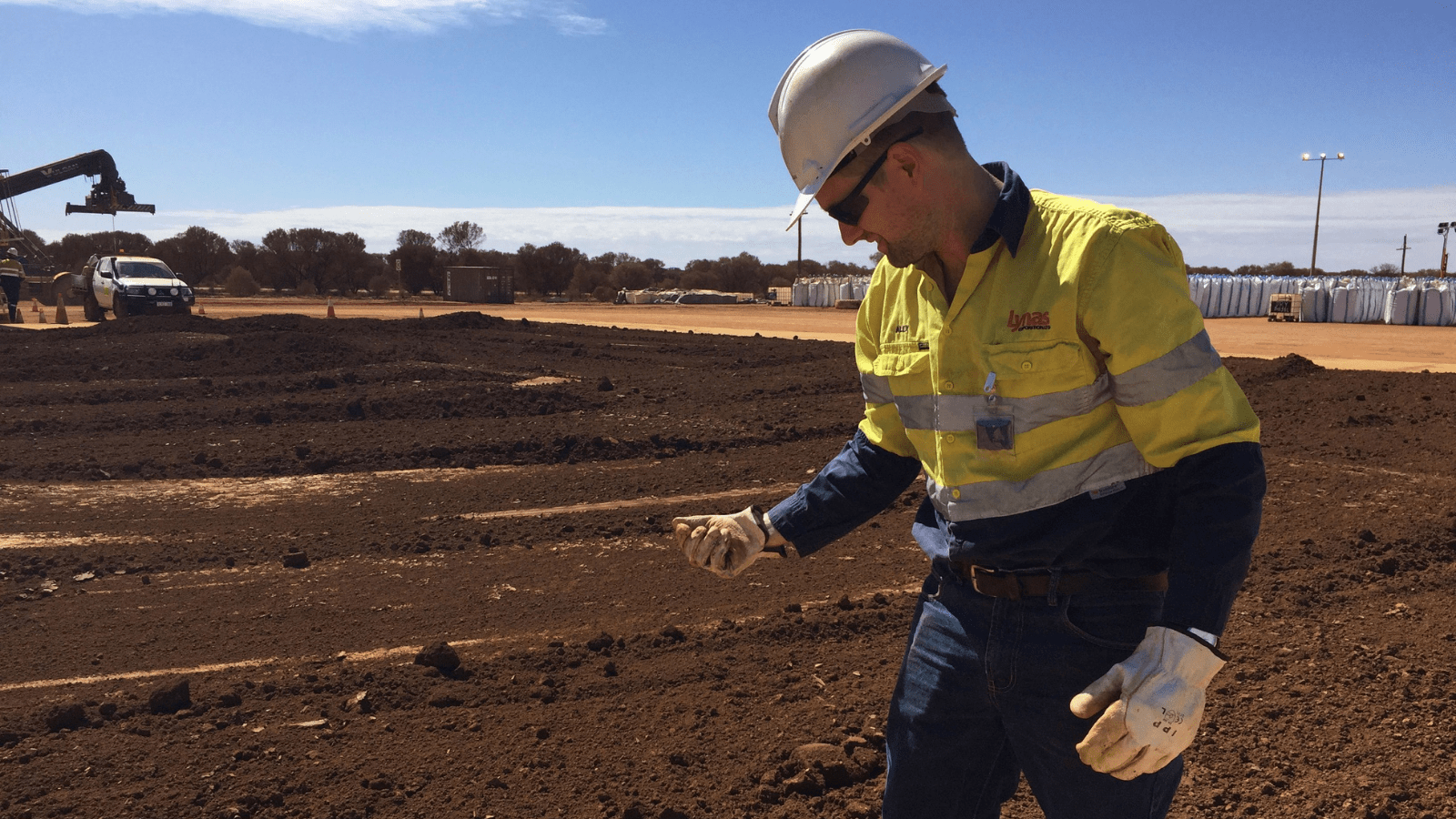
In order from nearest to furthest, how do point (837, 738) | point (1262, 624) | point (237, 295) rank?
point (837, 738) < point (1262, 624) < point (237, 295)

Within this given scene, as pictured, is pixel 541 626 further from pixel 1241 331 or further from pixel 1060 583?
pixel 1241 331

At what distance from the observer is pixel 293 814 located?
3277 mm

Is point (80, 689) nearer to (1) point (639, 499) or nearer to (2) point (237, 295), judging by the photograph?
(1) point (639, 499)

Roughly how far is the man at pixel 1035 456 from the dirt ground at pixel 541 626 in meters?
1.58

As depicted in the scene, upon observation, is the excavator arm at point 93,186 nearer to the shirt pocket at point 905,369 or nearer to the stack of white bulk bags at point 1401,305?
the shirt pocket at point 905,369

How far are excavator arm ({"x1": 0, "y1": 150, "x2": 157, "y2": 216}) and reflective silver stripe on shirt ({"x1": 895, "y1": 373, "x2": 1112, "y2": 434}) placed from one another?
36765 millimetres

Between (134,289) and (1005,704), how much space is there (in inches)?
1076

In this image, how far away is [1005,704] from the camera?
1.89 m

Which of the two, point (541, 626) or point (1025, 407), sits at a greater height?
point (1025, 407)

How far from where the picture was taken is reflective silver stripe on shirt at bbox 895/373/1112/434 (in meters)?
1.77

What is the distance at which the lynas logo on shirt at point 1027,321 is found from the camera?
69.7 inches

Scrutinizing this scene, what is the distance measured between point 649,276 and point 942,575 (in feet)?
228

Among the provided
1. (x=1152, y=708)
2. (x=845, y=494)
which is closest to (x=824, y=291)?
(x=845, y=494)

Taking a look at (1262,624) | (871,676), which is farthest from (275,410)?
(1262,624)
